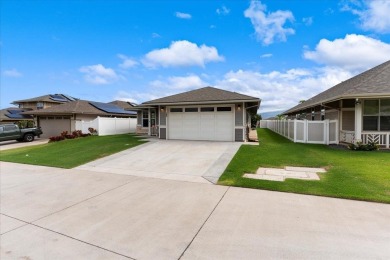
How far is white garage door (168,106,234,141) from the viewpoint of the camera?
14.6 metres

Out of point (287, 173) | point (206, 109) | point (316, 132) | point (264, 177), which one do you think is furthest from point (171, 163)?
point (316, 132)

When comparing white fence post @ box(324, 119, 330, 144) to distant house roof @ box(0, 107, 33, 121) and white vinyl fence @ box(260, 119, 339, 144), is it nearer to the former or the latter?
white vinyl fence @ box(260, 119, 339, 144)

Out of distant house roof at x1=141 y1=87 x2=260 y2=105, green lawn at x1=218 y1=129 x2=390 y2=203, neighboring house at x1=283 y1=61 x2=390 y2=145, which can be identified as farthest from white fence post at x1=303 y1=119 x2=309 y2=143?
green lawn at x1=218 y1=129 x2=390 y2=203

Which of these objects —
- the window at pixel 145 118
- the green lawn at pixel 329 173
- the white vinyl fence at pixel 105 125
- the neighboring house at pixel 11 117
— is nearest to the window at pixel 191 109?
the green lawn at pixel 329 173

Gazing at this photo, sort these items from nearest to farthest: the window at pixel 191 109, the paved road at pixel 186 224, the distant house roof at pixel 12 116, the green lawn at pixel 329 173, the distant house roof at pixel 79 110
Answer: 1. the paved road at pixel 186 224
2. the green lawn at pixel 329 173
3. the window at pixel 191 109
4. the distant house roof at pixel 79 110
5. the distant house roof at pixel 12 116

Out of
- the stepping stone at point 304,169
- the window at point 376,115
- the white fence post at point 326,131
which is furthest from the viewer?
the white fence post at point 326,131

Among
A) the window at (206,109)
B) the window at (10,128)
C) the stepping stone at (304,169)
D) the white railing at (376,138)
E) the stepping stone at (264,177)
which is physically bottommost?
the stepping stone at (264,177)

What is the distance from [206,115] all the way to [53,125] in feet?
56.6

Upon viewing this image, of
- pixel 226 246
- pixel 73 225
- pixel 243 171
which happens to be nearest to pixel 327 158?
pixel 243 171

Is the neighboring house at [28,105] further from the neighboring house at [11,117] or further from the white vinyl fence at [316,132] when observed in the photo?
the white vinyl fence at [316,132]

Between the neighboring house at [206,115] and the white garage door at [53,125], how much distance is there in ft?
37.6

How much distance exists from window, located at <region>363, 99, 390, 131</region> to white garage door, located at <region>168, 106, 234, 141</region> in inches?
281

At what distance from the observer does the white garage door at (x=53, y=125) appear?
22.7 m

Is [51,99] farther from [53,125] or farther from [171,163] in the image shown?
[171,163]
